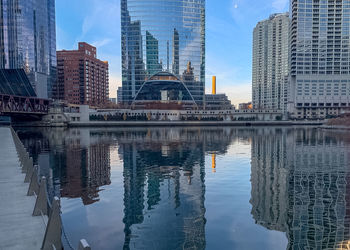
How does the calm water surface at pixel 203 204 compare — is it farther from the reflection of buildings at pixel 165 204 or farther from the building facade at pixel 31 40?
the building facade at pixel 31 40

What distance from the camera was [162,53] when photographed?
168750 millimetres

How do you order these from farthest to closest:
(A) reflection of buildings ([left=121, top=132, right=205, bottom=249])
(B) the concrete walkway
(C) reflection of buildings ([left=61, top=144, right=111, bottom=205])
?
(C) reflection of buildings ([left=61, top=144, right=111, bottom=205]) → (A) reflection of buildings ([left=121, top=132, right=205, bottom=249]) → (B) the concrete walkway

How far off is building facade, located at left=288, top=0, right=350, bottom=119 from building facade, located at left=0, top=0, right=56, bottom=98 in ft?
538

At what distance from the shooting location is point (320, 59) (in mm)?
165000

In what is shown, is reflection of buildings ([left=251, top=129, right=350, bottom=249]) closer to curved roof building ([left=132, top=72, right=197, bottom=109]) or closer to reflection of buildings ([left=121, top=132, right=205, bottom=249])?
reflection of buildings ([left=121, top=132, right=205, bottom=249])

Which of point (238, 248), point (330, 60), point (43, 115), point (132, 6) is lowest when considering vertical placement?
point (238, 248)

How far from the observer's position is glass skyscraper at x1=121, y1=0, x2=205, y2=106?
16538 centimetres

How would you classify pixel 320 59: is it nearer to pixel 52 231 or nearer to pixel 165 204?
pixel 165 204

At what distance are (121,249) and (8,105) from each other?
88308mm

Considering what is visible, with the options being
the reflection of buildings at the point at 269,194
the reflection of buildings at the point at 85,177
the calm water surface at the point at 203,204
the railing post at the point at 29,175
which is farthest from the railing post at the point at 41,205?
the reflection of buildings at the point at 269,194

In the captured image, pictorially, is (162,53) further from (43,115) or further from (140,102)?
(43,115)

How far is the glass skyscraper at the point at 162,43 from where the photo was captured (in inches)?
6511

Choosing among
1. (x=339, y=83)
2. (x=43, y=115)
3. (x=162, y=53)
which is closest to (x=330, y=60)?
(x=339, y=83)

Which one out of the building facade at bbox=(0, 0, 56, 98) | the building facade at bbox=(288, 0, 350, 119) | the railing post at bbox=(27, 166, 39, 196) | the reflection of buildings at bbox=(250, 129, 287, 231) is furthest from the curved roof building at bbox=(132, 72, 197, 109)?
the railing post at bbox=(27, 166, 39, 196)
